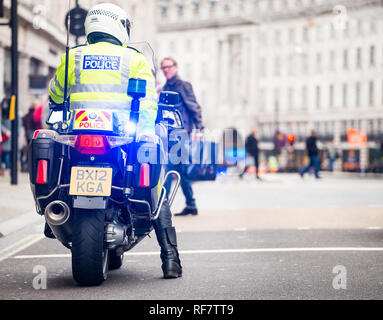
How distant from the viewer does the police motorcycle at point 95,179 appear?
5.57 m

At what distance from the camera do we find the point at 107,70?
19.4 ft

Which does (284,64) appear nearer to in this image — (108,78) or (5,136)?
(5,136)

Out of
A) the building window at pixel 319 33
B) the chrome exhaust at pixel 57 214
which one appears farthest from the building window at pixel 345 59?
the chrome exhaust at pixel 57 214

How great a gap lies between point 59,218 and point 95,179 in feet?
1.28

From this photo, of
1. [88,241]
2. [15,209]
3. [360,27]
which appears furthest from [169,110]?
[360,27]

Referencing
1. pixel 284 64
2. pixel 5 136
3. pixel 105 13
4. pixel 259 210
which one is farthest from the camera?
pixel 284 64

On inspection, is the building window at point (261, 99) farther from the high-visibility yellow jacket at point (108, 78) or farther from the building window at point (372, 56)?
the high-visibility yellow jacket at point (108, 78)

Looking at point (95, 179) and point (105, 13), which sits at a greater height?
point (105, 13)

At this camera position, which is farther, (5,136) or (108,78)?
(5,136)

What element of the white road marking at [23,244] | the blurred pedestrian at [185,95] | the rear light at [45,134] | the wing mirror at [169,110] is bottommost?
the white road marking at [23,244]

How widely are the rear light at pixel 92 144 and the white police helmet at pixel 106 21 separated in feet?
2.93

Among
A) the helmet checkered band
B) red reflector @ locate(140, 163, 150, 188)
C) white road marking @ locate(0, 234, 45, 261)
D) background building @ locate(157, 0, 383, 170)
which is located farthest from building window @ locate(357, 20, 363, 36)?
red reflector @ locate(140, 163, 150, 188)

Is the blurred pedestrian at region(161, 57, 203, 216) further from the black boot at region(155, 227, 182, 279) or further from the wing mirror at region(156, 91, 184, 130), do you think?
the black boot at region(155, 227, 182, 279)
